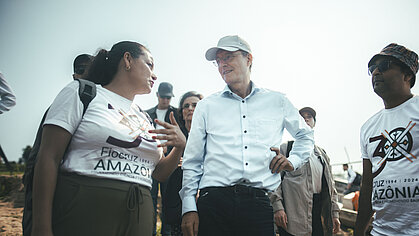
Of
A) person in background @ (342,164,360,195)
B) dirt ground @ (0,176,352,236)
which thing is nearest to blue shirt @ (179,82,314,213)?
dirt ground @ (0,176,352,236)

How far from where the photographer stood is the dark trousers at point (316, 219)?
12.9 feet

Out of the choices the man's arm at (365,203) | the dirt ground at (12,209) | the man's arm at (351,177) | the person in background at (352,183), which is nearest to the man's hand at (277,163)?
the man's arm at (365,203)

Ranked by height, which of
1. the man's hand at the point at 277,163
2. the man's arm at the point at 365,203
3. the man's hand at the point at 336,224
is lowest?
the man's hand at the point at 336,224

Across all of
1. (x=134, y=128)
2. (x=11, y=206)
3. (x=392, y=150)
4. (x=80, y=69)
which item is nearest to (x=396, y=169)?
(x=392, y=150)

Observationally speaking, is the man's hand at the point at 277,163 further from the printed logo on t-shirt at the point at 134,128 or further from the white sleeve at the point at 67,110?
the white sleeve at the point at 67,110

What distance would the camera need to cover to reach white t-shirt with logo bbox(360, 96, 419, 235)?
216cm

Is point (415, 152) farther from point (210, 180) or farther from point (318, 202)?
point (318, 202)

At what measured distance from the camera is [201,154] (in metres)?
2.50

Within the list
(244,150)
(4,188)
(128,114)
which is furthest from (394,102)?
(4,188)

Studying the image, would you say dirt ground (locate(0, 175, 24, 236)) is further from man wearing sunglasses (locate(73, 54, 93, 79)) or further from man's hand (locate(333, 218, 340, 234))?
man's hand (locate(333, 218, 340, 234))

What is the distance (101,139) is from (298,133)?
1.82 meters

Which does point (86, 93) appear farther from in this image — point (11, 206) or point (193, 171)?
point (11, 206)

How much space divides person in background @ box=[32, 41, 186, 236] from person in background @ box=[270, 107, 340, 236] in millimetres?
2365

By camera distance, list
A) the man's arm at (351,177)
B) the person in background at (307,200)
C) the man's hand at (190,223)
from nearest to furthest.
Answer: the man's hand at (190,223) < the person in background at (307,200) < the man's arm at (351,177)
